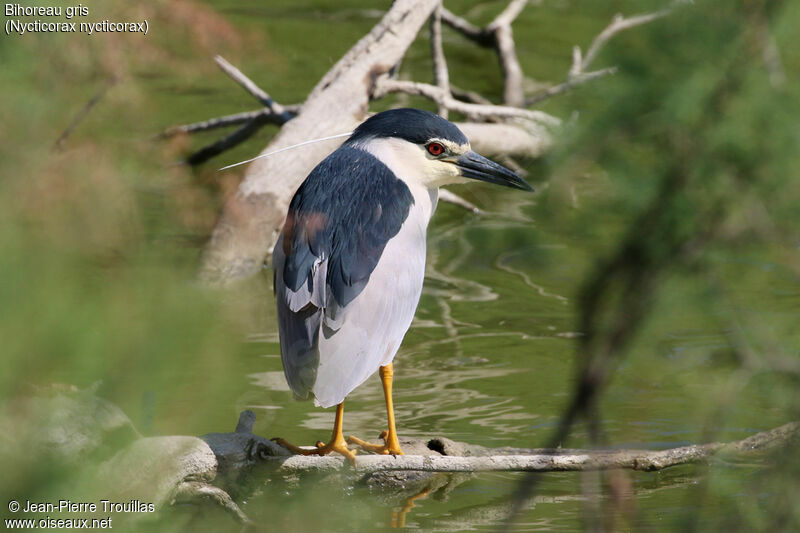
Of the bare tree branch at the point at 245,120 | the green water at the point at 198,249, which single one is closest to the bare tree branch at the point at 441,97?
the bare tree branch at the point at 245,120

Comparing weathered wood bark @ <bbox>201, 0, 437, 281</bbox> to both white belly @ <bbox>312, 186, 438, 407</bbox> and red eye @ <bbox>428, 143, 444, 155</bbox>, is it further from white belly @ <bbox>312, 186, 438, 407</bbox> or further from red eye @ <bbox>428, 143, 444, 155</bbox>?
white belly @ <bbox>312, 186, 438, 407</bbox>

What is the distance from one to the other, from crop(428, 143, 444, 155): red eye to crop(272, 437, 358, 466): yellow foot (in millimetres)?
1164

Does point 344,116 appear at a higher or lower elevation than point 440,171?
lower

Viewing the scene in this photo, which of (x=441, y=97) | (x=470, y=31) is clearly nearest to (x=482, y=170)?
(x=441, y=97)

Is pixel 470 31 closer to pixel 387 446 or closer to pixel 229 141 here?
pixel 229 141

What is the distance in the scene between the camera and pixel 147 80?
27.9ft

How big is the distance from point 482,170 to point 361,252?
0.75 meters

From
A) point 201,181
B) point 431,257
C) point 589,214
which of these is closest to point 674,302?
point 589,214

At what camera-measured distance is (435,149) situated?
3771 millimetres

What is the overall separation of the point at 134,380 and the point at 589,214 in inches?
20.6

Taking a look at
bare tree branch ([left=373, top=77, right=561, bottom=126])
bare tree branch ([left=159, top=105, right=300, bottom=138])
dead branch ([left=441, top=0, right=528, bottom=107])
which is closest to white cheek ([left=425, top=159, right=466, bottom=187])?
bare tree branch ([left=373, top=77, right=561, bottom=126])

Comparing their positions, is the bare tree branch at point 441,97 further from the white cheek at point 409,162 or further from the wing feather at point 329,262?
the wing feather at point 329,262

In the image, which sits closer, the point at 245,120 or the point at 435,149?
the point at 435,149

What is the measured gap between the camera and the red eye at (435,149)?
3764 mm
